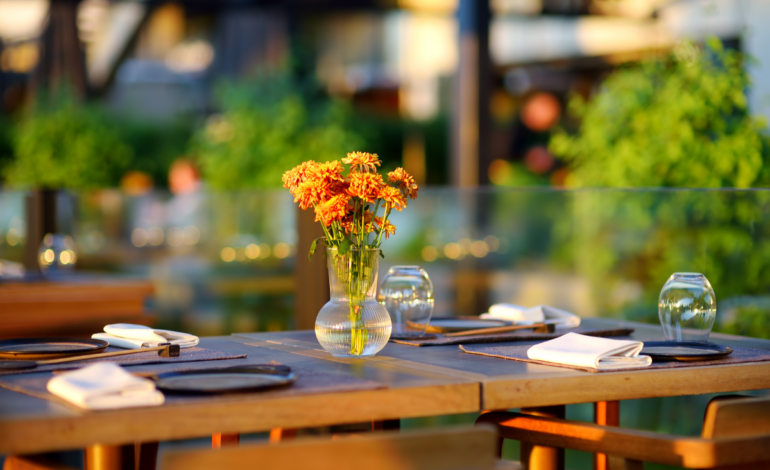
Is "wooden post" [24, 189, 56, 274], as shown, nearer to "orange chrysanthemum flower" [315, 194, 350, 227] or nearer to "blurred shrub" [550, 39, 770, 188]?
"blurred shrub" [550, 39, 770, 188]

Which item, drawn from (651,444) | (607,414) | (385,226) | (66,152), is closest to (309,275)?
(607,414)

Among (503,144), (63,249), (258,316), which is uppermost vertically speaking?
(503,144)

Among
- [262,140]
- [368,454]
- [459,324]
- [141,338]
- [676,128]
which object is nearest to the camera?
[368,454]

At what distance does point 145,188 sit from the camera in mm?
11742

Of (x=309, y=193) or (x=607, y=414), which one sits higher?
(x=309, y=193)

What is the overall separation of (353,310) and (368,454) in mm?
590

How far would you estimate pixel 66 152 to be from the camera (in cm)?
965

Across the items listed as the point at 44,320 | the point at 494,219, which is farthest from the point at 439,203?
the point at 44,320

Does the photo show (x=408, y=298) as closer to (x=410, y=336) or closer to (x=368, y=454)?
(x=410, y=336)

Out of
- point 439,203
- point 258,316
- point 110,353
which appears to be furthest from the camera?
point 258,316

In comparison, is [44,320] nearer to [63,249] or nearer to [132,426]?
[63,249]

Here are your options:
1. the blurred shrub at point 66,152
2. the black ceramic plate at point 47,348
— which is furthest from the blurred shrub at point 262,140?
the black ceramic plate at point 47,348

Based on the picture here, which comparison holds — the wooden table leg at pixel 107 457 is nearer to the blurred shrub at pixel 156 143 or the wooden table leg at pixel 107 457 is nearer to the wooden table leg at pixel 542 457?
the wooden table leg at pixel 542 457

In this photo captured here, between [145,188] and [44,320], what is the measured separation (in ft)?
27.6
